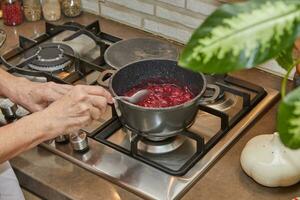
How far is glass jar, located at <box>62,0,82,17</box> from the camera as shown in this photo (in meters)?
1.56

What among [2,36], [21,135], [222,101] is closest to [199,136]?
[222,101]

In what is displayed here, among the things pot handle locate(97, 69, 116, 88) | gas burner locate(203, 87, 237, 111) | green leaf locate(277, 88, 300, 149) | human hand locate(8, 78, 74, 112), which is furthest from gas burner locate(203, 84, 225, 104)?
green leaf locate(277, 88, 300, 149)

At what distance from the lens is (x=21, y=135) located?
884 millimetres

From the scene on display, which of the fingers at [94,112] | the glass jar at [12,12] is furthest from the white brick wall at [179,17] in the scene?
the fingers at [94,112]

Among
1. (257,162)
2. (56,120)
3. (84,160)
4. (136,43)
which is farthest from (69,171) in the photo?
(136,43)

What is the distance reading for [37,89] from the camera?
1.05m

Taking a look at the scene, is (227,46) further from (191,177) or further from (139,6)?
(139,6)

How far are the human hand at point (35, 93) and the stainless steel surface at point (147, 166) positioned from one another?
0.09 metres

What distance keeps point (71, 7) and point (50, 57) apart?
0.31 m

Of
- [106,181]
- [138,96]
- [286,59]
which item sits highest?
[286,59]

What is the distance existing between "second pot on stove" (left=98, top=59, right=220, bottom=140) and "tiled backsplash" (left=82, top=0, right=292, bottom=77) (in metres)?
0.30

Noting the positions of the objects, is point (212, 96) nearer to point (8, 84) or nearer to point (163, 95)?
point (163, 95)

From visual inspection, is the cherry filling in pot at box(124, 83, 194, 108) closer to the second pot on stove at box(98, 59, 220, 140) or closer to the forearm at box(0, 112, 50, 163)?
the second pot on stove at box(98, 59, 220, 140)

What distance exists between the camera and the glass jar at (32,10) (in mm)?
1533
